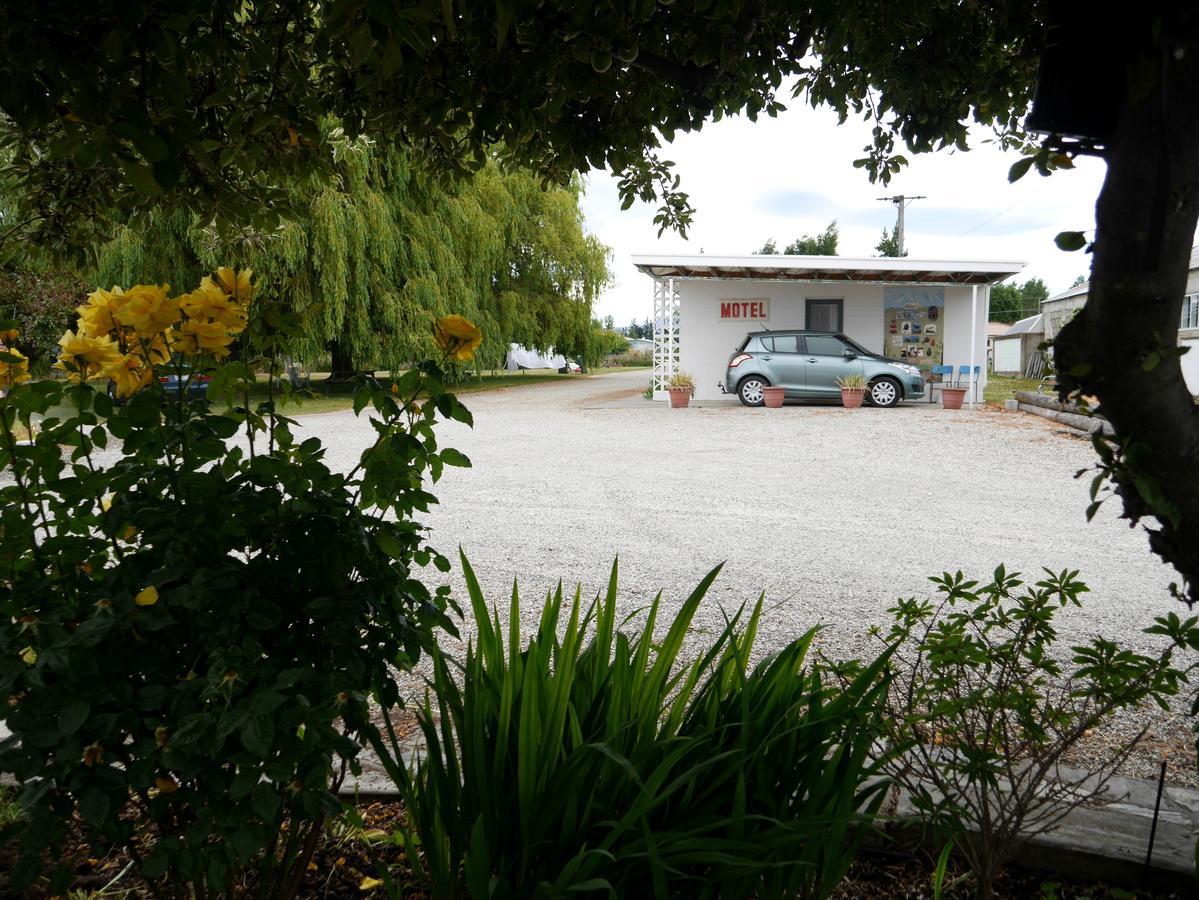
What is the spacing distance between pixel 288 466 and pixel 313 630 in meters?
0.29

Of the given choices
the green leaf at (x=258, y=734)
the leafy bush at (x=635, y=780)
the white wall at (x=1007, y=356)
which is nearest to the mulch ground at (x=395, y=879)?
the leafy bush at (x=635, y=780)

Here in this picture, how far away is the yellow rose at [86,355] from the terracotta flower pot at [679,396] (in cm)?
1499

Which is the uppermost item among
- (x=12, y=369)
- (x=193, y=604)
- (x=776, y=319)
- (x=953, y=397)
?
(x=776, y=319)

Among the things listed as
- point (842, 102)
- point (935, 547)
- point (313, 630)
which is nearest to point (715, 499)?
point (935, 547)

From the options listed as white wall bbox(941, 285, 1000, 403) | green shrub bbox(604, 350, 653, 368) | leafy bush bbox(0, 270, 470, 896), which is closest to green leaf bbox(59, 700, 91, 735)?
leafy bush bbox(0, 270, 470, 896)

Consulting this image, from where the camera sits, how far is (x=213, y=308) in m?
1.45

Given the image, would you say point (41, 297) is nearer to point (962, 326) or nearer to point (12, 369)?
point (12, 369)

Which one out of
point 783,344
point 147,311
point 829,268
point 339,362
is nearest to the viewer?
point 147,311

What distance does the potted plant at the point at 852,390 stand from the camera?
1548cm

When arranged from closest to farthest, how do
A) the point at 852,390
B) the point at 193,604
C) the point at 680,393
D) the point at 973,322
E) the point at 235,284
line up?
the point at 193,604 < the point at 235,284 < the point at 852,390 < the point at 680,393 < the point at 973,322

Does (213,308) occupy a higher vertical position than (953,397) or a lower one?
higher

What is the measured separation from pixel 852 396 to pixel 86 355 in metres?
15.2

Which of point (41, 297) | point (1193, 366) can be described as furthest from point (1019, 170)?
point (1193, 366)

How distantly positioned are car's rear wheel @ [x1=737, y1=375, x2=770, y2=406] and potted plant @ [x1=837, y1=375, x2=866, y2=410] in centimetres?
148
